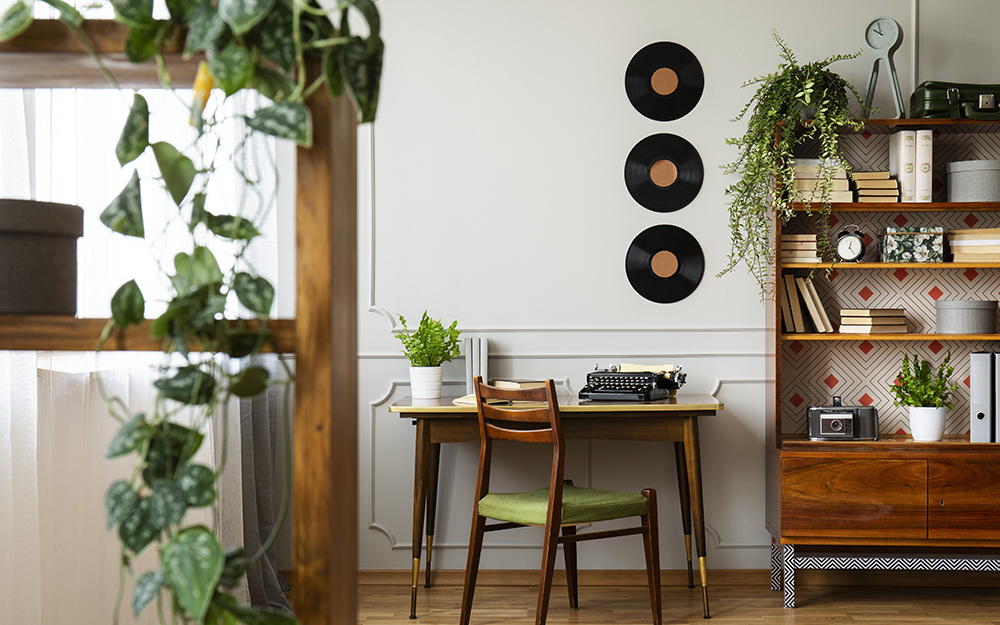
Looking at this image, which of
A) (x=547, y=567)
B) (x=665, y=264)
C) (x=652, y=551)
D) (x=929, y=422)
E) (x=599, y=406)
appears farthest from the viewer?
(x=665, y=264)

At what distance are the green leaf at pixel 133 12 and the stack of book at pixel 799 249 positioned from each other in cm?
294

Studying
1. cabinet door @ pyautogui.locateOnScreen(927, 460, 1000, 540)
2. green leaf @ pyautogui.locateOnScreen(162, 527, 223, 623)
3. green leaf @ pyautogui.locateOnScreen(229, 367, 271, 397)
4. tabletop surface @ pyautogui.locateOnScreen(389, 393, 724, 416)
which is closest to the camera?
green leaf @ pyautogui.locateOnScreen(162, 527, 223, 623)

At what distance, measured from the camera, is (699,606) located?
10.4ft

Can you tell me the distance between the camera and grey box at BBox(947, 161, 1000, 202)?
325 cm

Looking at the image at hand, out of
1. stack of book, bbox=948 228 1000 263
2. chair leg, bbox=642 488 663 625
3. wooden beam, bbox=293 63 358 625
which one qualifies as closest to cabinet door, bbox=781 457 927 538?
chair leg, bbox=642 488 663 625

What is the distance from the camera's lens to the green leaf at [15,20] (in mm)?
843

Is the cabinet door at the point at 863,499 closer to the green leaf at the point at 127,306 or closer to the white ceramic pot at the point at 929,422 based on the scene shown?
the white ceramic pot at the point at 929,422

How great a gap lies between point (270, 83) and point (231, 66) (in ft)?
0.18

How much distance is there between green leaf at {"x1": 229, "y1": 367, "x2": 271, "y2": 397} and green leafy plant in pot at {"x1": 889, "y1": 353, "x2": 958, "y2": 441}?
9.86ft

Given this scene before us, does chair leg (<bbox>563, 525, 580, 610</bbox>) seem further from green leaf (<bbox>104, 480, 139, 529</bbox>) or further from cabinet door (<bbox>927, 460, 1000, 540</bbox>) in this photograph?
green leaf (<bbox>104, 480, 139, 529</bbox>)

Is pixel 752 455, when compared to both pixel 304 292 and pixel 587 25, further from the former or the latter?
pixel 304 292

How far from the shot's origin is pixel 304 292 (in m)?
0.88

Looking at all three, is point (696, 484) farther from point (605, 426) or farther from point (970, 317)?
point (970, 317)

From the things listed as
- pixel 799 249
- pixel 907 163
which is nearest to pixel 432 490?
pixel 799 249
